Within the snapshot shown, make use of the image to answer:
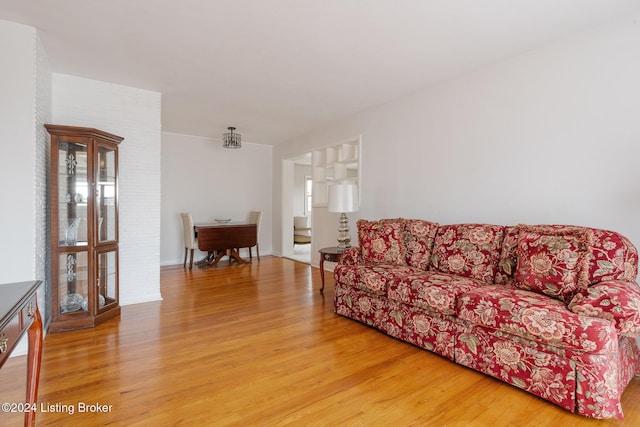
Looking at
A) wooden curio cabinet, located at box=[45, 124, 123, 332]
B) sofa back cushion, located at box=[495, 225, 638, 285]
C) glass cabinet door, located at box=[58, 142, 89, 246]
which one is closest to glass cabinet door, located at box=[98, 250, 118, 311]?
wooden curio cabinet, located at box=[45, 124, 123, 332]

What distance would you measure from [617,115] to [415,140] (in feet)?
5.69

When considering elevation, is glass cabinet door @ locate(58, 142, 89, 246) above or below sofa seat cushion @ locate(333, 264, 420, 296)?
above

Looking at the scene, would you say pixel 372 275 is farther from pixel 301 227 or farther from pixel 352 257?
pixel 301 227

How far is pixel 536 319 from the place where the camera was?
1727 mm

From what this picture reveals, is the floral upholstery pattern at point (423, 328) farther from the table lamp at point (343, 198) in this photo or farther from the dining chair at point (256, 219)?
the dining chair at point (256, 219)

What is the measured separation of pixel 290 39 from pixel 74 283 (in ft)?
9.40

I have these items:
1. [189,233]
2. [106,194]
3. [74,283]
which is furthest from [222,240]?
[74,283]

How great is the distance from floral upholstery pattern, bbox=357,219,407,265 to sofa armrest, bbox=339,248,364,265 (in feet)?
0.14

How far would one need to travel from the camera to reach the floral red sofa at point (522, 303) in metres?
1.58

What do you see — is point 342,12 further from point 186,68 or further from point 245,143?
point 245,143

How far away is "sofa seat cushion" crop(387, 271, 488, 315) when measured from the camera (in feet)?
7.08

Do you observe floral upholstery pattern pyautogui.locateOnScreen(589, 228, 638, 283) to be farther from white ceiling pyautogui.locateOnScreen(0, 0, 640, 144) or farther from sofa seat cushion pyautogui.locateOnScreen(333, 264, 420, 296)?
white ceiling pyautogui.locateOnScreen(0, 0, 640, 144)

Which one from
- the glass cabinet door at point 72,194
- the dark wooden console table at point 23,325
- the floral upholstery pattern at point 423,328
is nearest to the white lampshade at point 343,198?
the floral upholstery pattern at point 423,328

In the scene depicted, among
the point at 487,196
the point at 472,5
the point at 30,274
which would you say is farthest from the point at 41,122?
the point at 487,196
